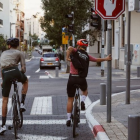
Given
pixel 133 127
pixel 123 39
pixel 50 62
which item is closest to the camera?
pixel 133 127

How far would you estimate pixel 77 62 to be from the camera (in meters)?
7.96

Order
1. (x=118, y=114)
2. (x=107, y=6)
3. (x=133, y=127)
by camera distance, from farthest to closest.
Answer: (x=118, y=114), (x=107, y=6), (x=133, y=127)

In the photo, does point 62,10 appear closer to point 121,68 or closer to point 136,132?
point 121,68

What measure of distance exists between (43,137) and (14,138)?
0.51 m

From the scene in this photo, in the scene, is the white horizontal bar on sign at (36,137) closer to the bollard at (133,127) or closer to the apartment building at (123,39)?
the bollard at (133,127)

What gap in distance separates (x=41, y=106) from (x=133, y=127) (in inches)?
270

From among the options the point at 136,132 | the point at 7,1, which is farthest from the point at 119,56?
the point at 7,1

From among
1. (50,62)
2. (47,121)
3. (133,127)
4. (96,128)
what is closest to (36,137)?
(96,128)

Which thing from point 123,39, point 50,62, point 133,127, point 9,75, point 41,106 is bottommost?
point 50,62

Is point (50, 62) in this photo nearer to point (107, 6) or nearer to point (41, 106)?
point (41, 106)

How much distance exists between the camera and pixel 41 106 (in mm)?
12227

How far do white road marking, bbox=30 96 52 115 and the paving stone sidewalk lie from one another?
1.27 meters

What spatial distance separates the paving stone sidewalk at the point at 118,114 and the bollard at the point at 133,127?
143 centimetres

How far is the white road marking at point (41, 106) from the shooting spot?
436 inches
